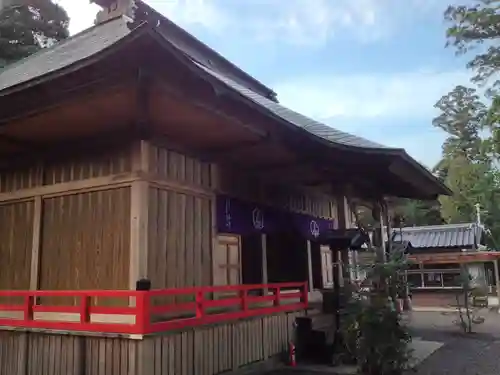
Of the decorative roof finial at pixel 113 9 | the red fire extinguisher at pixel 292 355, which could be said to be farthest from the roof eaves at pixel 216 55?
the red fire extinguisher at pixel 292 355

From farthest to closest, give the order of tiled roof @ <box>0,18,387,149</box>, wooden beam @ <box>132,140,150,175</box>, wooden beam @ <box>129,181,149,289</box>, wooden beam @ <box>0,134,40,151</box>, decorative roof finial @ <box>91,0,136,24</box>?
decorative roof finial @ <box>91,0,136,24</box>, tiled roof @ <box>0,18,387,149</box>, wooden beam @ <box>0,134,40,151</box>, wooden beam @ <box>132,140,150,175</box>, wooden beam @ <box>129,181,149,289</box>

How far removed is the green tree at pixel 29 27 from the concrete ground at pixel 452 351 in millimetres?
17690

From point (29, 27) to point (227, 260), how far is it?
18.7m

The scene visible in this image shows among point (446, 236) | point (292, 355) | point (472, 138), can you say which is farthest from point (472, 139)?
point (292, 355)

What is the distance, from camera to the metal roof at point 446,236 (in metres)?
19.7

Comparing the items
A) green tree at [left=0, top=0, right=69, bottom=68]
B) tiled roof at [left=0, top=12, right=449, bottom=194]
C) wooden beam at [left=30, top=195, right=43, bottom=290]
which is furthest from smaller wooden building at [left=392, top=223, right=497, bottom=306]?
green tree at [left=0, top=0, right=69, bottom=68]

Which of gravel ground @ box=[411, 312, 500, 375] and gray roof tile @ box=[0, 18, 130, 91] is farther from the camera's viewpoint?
gray roof tile @ box=[0, 18, 130, 91]

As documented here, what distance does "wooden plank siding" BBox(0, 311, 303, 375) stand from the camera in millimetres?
4766

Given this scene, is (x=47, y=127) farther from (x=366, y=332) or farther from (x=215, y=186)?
(x=366, y=332)

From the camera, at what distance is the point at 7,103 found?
15.9 feet

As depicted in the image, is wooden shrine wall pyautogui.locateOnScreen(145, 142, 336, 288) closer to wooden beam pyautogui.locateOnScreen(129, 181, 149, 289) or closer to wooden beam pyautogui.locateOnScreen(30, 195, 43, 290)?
wooden beam pyautogui.locateOnScreen(129, 181, 149, 289)

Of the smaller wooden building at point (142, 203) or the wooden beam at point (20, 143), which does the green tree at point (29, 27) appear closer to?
the smaller wooden building at point (142, 203)

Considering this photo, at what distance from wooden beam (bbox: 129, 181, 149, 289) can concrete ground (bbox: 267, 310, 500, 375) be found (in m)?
2.52

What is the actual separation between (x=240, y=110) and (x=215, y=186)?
1883mm
